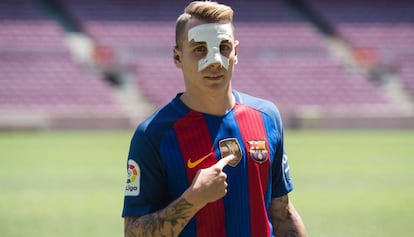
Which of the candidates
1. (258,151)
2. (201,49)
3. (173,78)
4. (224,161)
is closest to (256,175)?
(258,151)

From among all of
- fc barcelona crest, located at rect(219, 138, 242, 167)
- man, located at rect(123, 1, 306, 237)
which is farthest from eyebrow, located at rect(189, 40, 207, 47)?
fc barcelona crest, located at rect(219, 138, 242, 167)

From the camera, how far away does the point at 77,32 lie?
3709 cm

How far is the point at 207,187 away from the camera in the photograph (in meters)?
3.44

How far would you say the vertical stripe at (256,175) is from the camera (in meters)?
3.74

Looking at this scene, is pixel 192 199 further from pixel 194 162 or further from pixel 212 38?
pixel 212 38

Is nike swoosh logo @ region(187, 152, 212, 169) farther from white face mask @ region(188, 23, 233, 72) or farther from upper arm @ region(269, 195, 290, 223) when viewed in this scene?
upper arm @ region(269, 195, 290, 223)

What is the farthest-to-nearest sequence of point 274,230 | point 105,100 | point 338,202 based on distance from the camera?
1. point 105,100
2. point 338,202
3. point 274,230

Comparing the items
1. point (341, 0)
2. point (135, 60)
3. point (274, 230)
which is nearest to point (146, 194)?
point (274, 230)

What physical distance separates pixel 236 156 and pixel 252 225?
1.07 feet

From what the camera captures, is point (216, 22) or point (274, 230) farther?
point (274, 230)

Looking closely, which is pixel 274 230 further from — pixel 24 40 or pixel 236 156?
pixel 24 40

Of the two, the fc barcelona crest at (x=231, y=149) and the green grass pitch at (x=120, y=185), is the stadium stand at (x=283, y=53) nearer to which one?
the green grass pitch at (x=120, y=185)

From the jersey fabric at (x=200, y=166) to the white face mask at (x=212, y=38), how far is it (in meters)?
0.26

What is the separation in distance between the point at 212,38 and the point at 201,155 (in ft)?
1.72
